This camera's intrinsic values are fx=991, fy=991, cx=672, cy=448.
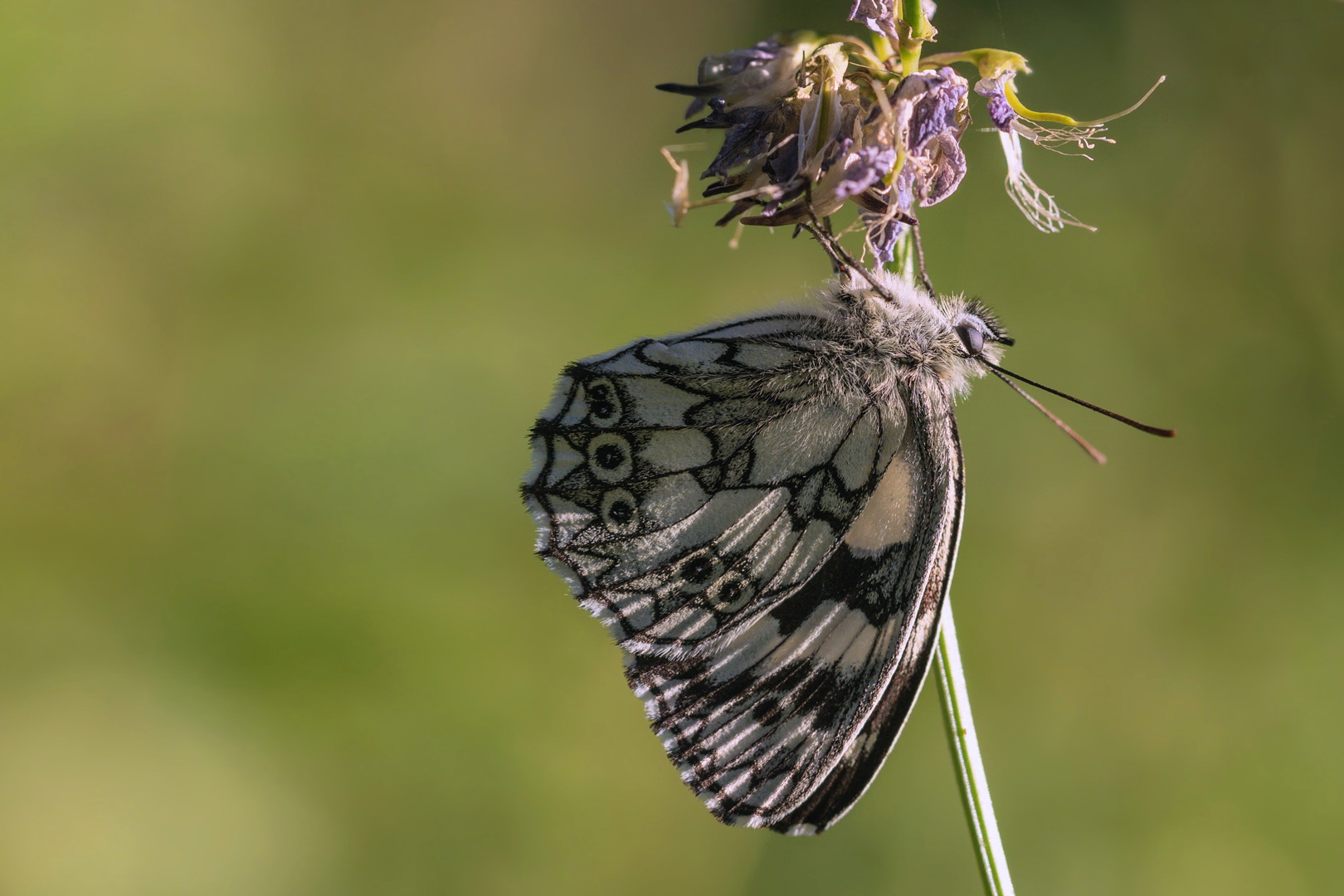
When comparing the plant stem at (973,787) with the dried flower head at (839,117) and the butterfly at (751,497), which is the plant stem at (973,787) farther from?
the dried flower head at (839,117)

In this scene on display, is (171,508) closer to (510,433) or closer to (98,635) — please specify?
(98,635)

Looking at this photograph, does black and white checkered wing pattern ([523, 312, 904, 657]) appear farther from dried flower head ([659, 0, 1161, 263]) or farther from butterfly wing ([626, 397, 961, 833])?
dried flower head ([659, 0, 1161, 263])

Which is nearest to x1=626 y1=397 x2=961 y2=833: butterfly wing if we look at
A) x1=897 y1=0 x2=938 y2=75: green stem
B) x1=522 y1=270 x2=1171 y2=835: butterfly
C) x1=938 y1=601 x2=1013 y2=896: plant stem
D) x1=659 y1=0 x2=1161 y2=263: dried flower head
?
x1=522 y1=270 x2=1171 y2=835: butterfly

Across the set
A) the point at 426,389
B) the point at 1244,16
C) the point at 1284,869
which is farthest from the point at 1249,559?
the point at 426,389

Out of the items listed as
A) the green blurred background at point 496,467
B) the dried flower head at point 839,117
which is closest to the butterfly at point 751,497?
the dried flower head at point 839,117

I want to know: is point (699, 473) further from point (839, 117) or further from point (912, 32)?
point (912, 32)

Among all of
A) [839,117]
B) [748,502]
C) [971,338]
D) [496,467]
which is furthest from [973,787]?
[496,467]
